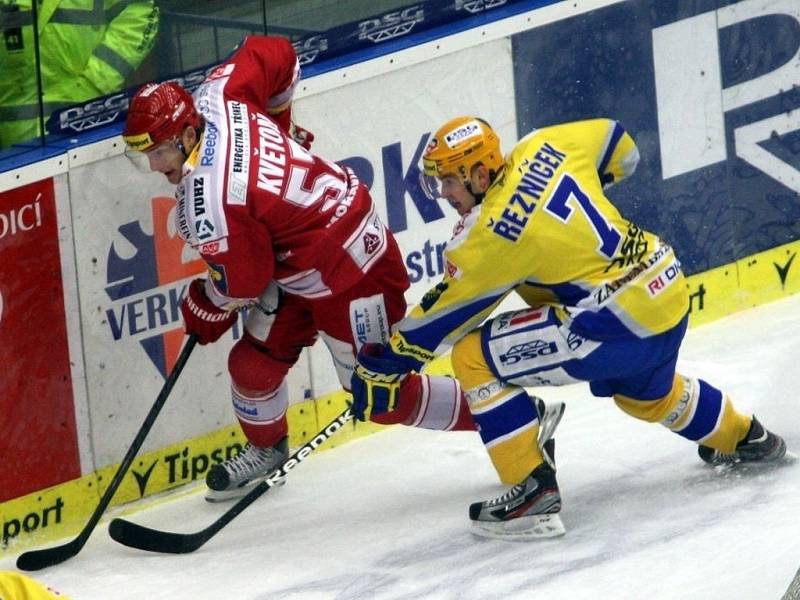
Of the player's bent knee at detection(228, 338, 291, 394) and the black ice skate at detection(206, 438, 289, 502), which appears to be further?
the black ice skate at detection(206, 438, 289, 502)

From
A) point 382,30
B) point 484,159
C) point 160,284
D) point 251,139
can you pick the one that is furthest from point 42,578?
point 382,30

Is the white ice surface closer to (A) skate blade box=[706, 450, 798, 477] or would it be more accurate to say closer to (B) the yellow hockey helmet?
(A) skate blade box=[706, 450, 798, 477]

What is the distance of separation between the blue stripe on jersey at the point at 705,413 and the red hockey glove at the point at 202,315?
1.24m

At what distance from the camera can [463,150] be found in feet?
15.2

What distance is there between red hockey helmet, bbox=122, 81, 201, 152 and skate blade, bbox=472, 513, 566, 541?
1266 millimetres

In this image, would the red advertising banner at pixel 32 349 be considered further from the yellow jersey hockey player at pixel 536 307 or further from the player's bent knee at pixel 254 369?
the yellow jersey hockey player at pixel 536 307

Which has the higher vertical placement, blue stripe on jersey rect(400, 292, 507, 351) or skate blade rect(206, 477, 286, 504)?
blue stripe on jersey rect(400, 292, 507, 351)

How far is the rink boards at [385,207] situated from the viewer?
513 centimetres

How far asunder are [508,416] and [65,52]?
1.60m

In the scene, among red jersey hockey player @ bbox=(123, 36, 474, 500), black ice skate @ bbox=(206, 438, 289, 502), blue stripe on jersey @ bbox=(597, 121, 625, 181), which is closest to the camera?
red jersey hockey player @ bbox=(123, 36, 474, 500)

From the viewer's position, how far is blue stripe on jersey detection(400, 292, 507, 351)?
4.71 meters

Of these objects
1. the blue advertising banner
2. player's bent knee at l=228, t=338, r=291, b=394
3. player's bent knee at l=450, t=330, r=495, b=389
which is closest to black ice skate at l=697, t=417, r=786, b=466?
player's bent knee at l=450, t=330, r=495, b=389

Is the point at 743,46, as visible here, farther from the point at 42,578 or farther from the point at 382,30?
the point at 42,578

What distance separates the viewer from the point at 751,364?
5.93m
